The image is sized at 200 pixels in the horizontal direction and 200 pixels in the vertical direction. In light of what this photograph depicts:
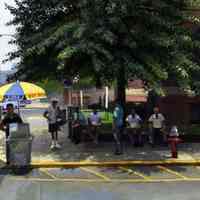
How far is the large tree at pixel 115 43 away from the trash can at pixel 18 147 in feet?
8.66

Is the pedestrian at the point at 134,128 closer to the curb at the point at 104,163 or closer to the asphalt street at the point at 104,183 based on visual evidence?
the curb at the point at 104,163

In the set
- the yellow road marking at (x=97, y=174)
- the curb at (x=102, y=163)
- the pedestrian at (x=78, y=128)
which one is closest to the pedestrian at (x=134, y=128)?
the pedestrian at (x=78, y=128)

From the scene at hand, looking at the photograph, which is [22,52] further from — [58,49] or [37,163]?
[37,163]

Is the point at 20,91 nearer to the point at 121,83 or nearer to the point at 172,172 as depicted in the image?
the point at 121,83

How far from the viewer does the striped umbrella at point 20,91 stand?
2025 centimetres

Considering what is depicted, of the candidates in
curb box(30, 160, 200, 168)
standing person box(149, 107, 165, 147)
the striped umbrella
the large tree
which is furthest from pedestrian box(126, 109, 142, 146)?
the striped umbrella

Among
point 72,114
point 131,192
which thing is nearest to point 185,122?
point 72,114

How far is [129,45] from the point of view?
778 inches

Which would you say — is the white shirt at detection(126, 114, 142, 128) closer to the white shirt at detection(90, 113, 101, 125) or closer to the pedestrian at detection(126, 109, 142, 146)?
the pedestrian at detection(126, 109, 142, 146)

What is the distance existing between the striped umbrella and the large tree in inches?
35.2

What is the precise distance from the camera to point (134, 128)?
20.9 meters

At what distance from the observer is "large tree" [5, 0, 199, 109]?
19375 mm

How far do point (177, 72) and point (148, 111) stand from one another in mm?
6413

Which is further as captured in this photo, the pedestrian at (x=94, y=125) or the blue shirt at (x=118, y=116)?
the pedestrian at (x=94, y=125)
